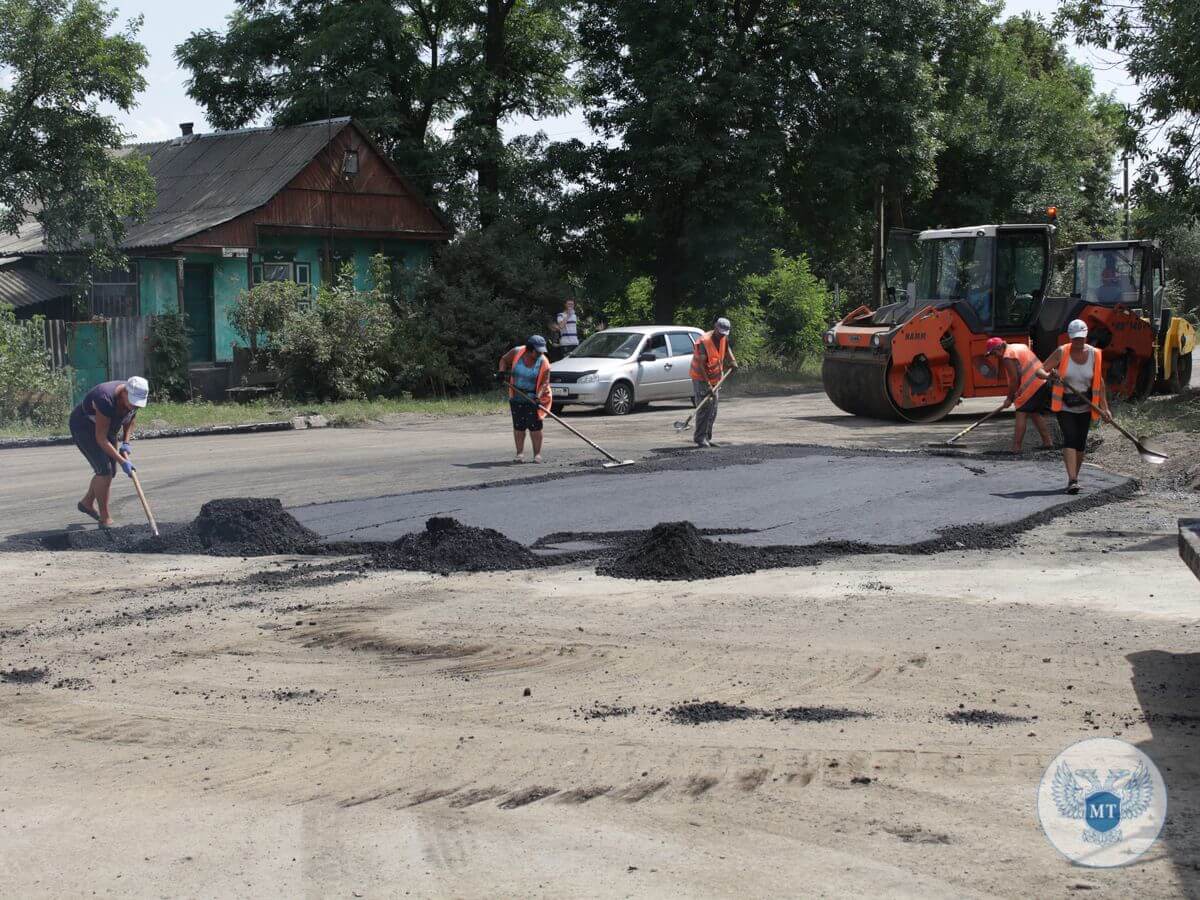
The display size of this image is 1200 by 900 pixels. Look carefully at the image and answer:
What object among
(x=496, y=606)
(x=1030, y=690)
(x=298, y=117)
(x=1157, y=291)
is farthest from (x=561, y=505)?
(x=298, y=117)

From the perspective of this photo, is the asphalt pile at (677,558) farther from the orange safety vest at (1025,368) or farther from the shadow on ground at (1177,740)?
the orange safety vest at (1025,368)

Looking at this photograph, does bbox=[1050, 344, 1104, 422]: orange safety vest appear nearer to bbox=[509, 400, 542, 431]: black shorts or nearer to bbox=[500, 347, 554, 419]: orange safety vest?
bbox=[500, 347, 554, 419]: orange safety vest

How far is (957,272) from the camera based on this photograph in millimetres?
21812

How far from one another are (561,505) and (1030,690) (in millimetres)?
7029

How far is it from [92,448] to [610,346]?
14.4 m

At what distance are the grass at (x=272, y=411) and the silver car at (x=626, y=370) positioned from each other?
5.96ft

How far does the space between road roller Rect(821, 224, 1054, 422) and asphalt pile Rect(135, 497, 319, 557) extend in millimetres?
11633

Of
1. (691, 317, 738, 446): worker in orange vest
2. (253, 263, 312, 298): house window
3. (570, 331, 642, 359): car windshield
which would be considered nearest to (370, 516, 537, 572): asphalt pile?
(691, 317, 738, 446): worker in orange vest

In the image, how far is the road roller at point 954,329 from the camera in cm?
2128

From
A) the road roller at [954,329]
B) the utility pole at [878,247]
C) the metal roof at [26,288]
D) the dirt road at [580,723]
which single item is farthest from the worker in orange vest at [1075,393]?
the metal roof at [26,288]

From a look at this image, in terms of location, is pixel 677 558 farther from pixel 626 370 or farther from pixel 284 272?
pixel 284 272

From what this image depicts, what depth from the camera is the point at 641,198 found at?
111 ft

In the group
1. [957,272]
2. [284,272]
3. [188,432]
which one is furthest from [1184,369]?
[284,272]

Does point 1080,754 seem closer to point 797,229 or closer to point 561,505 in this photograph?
point 561,505
